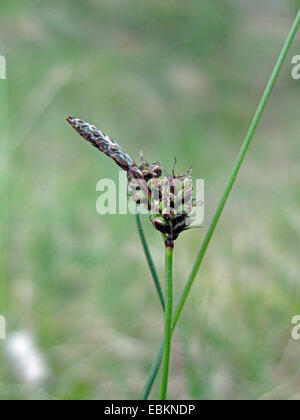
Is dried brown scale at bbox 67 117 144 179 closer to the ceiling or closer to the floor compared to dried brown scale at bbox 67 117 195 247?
closer to the ceiling

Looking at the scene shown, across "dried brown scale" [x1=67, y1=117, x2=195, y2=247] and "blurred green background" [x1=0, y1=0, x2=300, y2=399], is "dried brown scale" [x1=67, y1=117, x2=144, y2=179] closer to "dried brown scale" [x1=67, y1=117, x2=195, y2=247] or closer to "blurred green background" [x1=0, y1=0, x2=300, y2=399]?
"dried brown scale" [x1=67, y1=117, x2=195, y2=247]

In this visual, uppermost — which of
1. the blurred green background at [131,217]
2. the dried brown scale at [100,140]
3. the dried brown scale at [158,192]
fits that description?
the blurred green background at [131,217]

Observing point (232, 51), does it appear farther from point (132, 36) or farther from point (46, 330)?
point (46, 330)

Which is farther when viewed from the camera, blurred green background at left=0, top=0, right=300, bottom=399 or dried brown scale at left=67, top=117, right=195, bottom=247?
blurred green background at left=0, top=0, right=300, bottom=399

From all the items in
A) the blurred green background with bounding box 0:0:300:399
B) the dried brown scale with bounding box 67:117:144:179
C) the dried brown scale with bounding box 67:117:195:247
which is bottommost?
the dried brown scale with bounding box 67:117:195:247

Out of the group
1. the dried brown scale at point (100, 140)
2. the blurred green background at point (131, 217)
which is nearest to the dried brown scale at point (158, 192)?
the dried brown scale at point (100, 140)

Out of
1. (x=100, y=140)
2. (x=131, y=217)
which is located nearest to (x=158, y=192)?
(x=100, y=140)

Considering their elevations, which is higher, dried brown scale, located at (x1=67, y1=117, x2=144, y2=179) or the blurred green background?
the blurred green background

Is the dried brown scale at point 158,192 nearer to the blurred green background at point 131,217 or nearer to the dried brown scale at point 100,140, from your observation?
the dried brown scale at point 100,140

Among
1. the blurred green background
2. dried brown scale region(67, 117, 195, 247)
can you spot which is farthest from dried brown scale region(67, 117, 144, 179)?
the blurred green background
